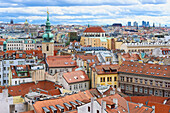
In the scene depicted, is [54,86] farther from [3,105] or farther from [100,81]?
[3,105]

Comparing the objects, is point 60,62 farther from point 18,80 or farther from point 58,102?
point 58,102

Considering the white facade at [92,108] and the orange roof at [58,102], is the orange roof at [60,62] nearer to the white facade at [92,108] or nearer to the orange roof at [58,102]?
the orange roof at [58,102]

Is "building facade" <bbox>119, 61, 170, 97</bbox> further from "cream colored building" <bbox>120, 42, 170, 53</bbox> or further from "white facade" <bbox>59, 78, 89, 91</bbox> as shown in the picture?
"cream colored building" <bbox>120, 42, 170, 53</bbox>

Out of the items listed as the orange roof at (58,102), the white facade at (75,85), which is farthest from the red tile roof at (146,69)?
the orange roof at (58,102)

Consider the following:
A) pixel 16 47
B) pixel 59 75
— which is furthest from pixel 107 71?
pixel 16 47

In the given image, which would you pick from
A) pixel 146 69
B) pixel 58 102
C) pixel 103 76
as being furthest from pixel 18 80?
pixel 146 69

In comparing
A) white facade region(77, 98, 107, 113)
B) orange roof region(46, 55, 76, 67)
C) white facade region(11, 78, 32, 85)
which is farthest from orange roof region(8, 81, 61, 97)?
white facade region(77, 98, 107, 113)
